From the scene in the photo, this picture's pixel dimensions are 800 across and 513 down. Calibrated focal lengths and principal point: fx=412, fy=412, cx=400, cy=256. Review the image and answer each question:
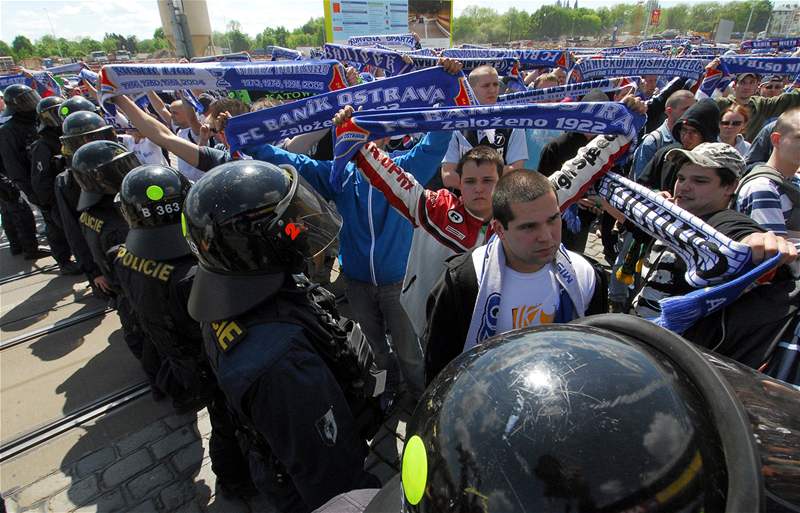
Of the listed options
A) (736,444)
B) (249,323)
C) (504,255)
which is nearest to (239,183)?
(249,323)

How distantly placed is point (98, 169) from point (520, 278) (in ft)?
11.0

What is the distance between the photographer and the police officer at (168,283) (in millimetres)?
2404

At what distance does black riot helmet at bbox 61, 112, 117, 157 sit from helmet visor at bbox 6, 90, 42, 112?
8.89ft

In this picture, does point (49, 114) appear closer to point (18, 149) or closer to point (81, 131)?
point (18, 149)

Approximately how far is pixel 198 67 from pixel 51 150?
309 cm

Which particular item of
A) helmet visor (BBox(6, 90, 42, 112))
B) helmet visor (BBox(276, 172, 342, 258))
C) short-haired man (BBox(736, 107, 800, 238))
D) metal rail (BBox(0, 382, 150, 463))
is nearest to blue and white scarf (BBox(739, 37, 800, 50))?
short-haired man (BBox(736, 107, 800, 238))

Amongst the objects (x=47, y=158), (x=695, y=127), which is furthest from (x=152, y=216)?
(x=695, y=127)

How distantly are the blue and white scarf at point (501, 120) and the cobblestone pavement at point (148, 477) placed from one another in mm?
2254

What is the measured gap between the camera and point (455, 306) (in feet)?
6.75

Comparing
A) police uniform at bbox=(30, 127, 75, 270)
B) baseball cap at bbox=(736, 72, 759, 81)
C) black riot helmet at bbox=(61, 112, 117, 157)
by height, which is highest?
baseball cap at bbox=(736, 72, 759, 81)

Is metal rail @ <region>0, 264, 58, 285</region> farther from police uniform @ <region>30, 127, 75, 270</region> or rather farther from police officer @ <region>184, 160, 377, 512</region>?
police officer @ <region>184, 160, 377, 512</region>

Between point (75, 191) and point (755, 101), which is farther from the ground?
point (755, 101)

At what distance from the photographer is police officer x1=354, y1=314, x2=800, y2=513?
593 millimetres

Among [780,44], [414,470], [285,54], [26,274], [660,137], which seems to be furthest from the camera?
[780,44]
